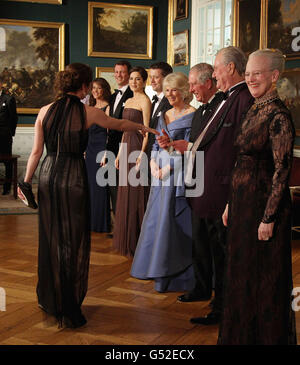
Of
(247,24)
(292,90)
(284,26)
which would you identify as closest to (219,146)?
(292,90)

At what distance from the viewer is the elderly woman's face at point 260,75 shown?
99.7 inches

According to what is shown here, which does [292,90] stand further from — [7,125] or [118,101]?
[7,125]

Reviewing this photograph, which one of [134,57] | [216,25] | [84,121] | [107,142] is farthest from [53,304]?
[134,57]

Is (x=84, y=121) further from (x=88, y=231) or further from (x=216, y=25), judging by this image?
(x=216, y=25)

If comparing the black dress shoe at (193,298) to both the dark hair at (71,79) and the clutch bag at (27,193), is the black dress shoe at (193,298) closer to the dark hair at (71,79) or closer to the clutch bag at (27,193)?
the clutch bag at (27,193)

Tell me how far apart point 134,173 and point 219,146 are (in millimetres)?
1974

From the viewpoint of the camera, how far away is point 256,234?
2586 millimetres

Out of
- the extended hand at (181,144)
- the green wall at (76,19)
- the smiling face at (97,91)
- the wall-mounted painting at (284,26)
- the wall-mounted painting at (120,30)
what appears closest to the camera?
the extended hand at (181,144)

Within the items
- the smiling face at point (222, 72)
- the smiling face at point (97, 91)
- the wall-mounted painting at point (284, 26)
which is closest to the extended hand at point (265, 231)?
the smiling face at point (222, 72)

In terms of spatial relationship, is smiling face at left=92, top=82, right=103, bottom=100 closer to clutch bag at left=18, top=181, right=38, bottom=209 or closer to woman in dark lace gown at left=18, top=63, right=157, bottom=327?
woman in dark lace gown at left=18, top=63, right=157, bottom=327

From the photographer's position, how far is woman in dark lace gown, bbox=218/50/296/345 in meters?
2.48

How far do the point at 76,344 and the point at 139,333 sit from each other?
16.0 inches

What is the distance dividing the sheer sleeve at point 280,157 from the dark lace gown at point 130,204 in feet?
8.80

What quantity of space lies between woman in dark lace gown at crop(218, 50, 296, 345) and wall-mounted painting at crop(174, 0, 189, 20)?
24.4ft
